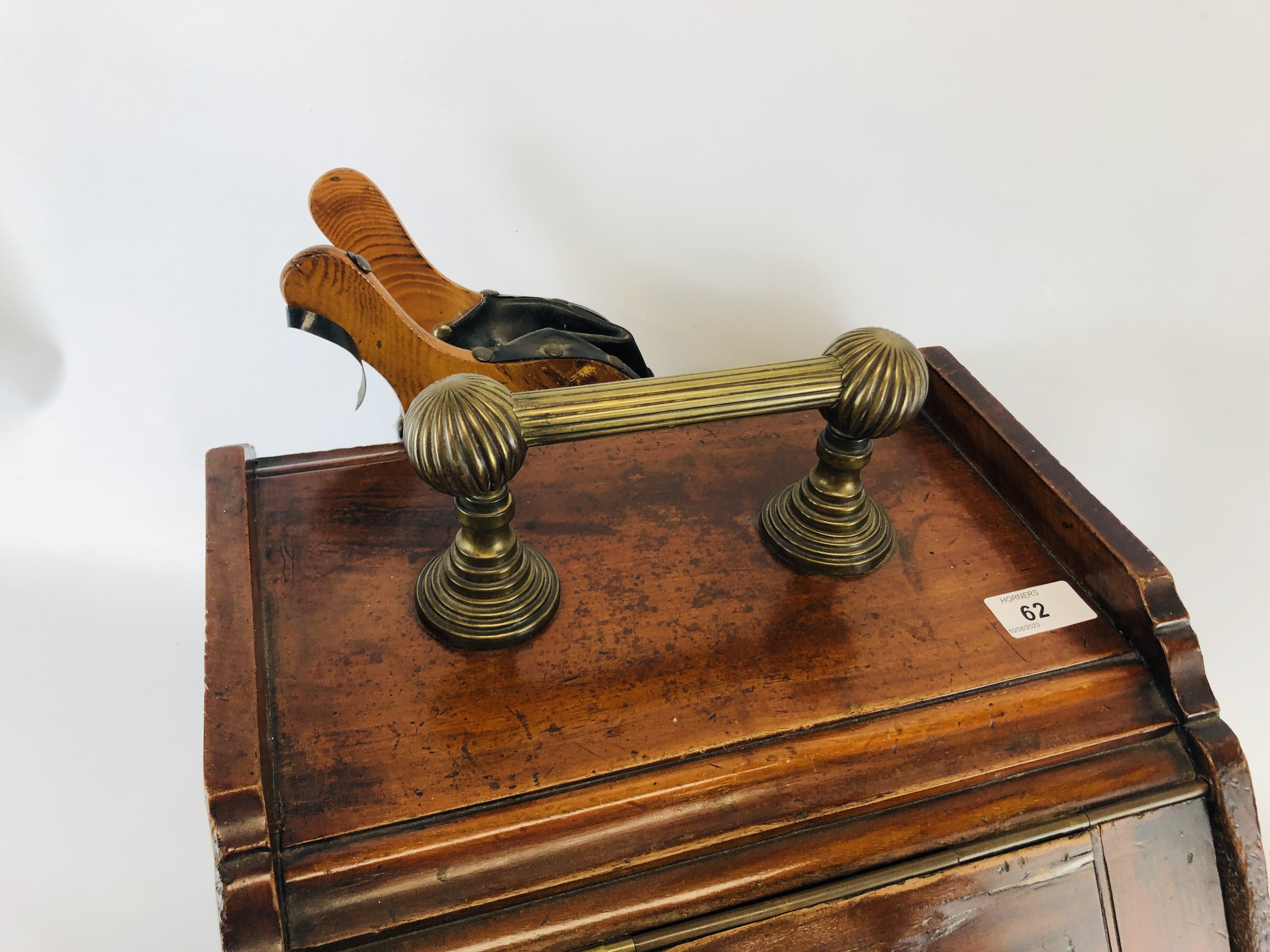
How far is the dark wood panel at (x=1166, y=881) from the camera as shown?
2.35ft

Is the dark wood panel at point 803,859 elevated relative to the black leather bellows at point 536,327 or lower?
lower

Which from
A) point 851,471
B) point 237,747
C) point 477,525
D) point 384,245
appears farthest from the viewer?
point 384,245

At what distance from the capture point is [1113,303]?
48.5 inches

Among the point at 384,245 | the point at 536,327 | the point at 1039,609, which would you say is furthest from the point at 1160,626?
the point at 384,245

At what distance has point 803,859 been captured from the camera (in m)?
0.65

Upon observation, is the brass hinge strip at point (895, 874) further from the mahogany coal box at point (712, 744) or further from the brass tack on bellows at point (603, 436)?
the brass tack on bellows at point (603, 436)

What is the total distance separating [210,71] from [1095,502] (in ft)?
3.53

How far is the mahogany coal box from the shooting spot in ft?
2.02

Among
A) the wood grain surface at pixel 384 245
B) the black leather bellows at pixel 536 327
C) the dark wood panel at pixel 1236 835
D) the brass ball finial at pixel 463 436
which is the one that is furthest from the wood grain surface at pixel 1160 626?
the wood grain surface at pixel 384 245

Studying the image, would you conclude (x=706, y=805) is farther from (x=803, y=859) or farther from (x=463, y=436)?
(x=463, y=436)

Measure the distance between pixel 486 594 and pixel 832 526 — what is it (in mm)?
323

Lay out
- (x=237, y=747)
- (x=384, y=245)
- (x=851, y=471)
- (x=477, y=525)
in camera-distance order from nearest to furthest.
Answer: (x=237, y=747) < (x=477, y=525) < (x=851, y=471) < (x=384, y=245)

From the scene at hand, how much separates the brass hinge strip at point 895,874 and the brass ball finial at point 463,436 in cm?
34

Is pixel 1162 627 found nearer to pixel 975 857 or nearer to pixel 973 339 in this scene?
pixel 975 857
